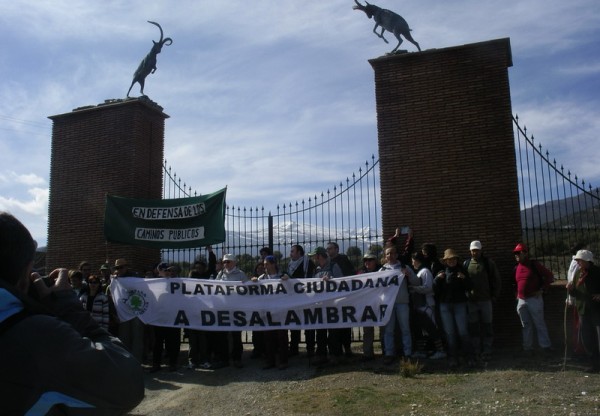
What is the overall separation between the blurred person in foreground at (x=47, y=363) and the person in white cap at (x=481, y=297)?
7.74 m

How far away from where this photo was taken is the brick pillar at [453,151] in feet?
33.1

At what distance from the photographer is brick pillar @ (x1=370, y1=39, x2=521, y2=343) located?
1009 centimetres

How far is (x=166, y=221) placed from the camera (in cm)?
1259

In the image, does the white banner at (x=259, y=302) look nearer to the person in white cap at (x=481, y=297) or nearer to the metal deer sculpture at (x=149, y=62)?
the person in white cap at (x=481, y=297)

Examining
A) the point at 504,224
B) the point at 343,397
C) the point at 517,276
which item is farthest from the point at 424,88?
the point at 343,397

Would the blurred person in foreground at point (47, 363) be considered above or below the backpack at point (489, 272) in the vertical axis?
below

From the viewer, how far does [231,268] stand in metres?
9.95

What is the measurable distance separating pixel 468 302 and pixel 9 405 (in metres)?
8.31

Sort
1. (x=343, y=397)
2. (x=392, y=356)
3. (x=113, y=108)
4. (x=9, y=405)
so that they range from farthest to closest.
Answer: (x=113, y=108), (x=392, y=356), (x=343, y=397), (x=9, y=405)

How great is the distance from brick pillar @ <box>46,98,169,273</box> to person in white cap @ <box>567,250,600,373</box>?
914 cm

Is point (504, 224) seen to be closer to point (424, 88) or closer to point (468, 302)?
point (468, 302)

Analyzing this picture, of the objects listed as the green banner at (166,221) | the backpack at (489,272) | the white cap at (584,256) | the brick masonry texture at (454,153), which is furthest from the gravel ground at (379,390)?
the green banner at (166,221)

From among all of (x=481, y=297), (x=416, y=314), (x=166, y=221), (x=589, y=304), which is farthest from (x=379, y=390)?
(x=166, y=221)

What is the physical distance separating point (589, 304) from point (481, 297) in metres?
1.56
